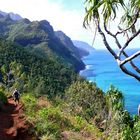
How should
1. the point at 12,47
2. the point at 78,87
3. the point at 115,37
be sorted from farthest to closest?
the point at 12,47 < the point at 78,87 < the point at 115,37

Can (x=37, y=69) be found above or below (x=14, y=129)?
above

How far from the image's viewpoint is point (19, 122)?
16172 millimetres

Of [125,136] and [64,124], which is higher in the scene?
[64,124]

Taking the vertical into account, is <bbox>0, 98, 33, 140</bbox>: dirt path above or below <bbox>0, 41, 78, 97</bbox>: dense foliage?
below

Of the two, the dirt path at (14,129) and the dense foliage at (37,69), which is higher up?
the dense foliage at (37,69)

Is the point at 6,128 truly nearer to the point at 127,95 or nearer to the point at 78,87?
the point at 78,87

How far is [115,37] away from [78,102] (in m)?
37.6

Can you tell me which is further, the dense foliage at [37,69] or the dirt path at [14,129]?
the dense foliage at [37,69]

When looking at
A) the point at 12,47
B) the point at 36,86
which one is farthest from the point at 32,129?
the point at 12,47

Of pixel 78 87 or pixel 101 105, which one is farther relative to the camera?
pixel 78 87

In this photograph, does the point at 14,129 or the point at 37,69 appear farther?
the point at 37,69

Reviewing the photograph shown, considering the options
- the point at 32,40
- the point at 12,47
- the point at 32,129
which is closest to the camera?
the point at 32,129

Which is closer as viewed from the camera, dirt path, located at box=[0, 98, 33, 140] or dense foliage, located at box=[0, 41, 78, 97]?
dirt path, located at box=[0, 98, 33, 140]

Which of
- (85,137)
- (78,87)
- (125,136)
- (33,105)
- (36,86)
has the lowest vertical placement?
(125,136)
